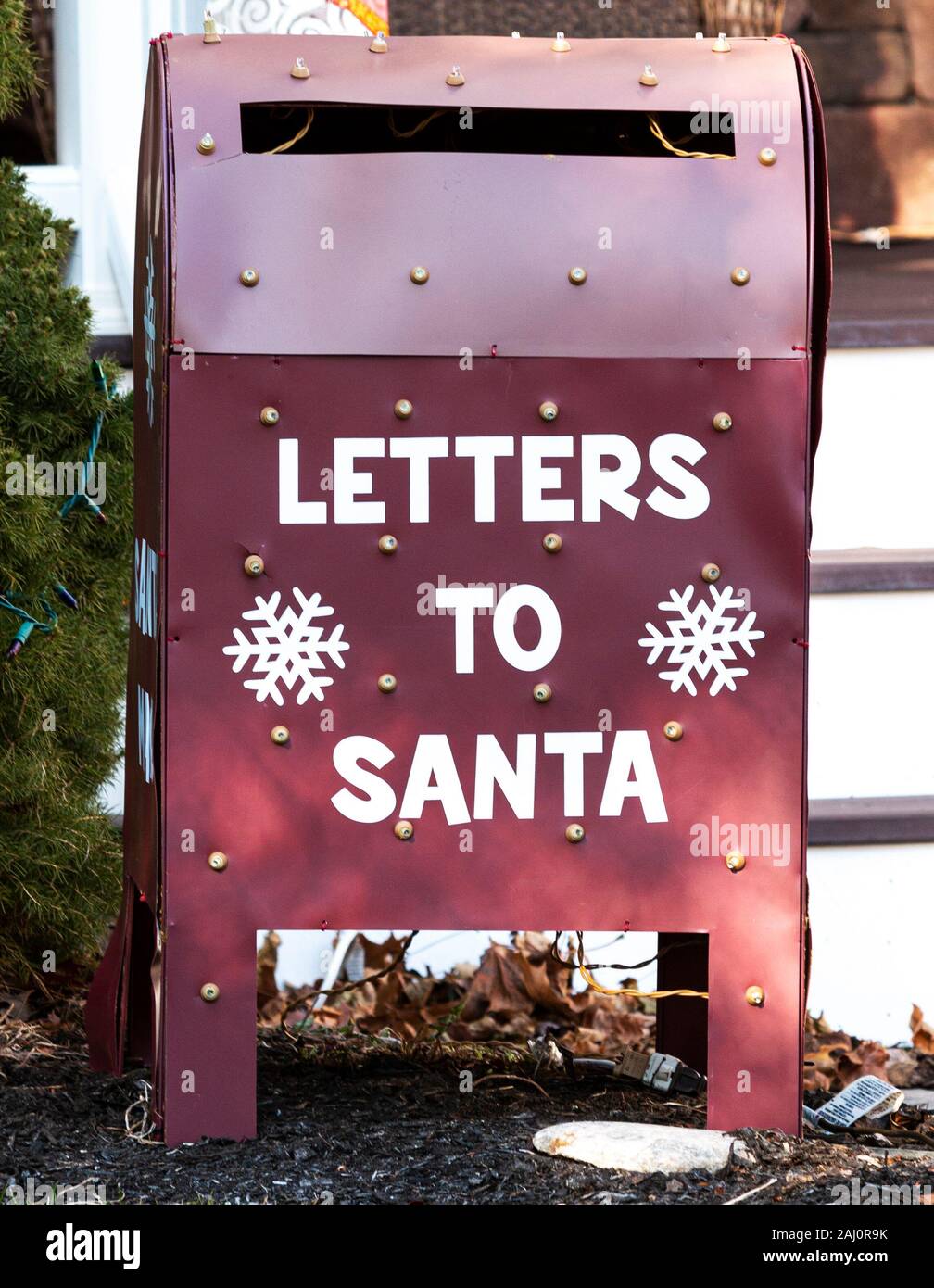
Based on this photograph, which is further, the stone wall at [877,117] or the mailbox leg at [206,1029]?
the stone wall at [877,117]

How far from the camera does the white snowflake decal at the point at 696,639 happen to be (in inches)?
102

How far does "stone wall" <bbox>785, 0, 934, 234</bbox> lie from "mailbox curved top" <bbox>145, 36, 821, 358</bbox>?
113 inches

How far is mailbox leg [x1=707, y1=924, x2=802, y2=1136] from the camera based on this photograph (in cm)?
263

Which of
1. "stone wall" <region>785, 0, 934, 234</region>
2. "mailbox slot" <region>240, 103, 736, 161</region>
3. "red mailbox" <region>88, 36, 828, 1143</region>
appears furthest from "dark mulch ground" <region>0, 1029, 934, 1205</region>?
"stone wall" <region>785, 0, 934, 234</region>

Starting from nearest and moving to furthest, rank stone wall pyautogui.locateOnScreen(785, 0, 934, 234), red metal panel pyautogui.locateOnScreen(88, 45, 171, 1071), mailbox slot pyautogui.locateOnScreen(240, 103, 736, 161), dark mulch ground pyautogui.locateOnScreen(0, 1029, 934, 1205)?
dark mulch ground pyautogui.locateOnScreen(0, 1029, 934, 1205), red metal panel pyautogui.locateOnScreen(88, 45, 171, 1071), mailbox slot pyautogui.locateOnScreen(240, 103, 736, 161), stone wall pyautogui.locateOnScreen(785, 0, 934, 234)

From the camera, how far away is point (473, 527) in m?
2.58

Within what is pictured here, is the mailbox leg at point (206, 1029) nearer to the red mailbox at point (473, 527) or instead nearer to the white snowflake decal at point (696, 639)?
the red mailbox at point (473, 527)

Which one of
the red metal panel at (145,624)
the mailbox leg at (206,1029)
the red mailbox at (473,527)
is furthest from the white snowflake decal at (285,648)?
the mailbox leg at (206,1029)

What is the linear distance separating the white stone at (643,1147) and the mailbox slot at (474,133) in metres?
1.56

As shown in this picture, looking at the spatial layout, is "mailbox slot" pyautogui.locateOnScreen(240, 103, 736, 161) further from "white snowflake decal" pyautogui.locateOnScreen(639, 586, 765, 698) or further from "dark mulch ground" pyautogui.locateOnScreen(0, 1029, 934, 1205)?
"dark mulch ground" pyautogui.locateOnScreen(0, 1029, 934, 1205)

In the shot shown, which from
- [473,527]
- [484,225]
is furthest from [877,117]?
[473,527]

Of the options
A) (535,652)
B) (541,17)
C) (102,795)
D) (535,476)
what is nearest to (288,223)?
(535,476)

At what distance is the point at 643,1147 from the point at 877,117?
3771mm

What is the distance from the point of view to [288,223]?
8.29 feet
